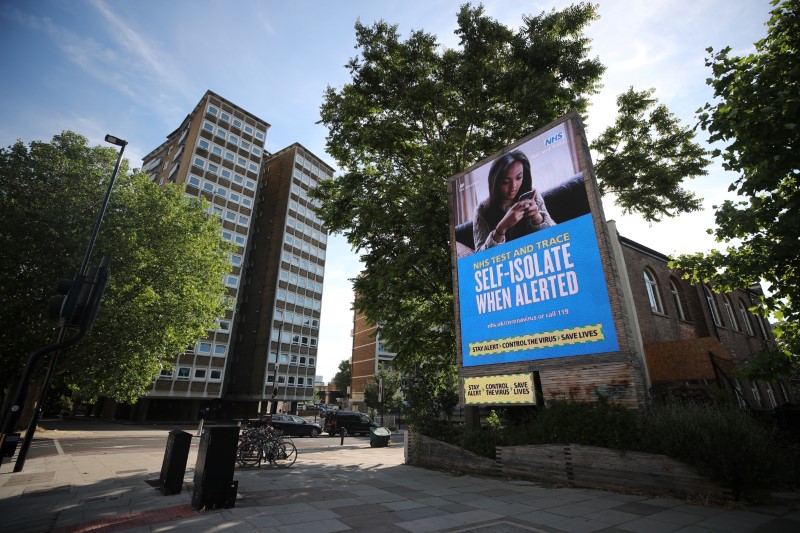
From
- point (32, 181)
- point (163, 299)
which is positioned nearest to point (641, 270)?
point (163, 299)

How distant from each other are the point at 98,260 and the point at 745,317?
40995 millimetres

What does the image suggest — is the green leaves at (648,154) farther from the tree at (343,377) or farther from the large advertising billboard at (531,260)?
the tree at (343,377)

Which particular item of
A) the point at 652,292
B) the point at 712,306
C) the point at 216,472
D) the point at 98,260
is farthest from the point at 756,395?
the point at 98,260

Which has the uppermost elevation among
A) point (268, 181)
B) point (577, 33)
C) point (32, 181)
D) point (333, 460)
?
point (268, 181)

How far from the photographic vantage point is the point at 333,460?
14.0 metres

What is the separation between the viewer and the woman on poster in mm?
12133

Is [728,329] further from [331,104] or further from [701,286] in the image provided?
[331,104]

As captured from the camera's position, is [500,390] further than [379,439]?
No

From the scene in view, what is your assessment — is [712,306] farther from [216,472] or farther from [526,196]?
[216,472]

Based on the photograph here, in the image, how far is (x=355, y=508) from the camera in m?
6.50

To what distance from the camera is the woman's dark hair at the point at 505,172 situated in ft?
41.8

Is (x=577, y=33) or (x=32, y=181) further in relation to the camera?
(x=32, y=181)

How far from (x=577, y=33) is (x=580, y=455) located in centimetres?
1672

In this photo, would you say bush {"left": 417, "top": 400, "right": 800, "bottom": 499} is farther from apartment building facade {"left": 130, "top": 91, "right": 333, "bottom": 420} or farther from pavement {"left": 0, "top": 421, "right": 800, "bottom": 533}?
apartment building facade {"left": 130, "top": 91, "right": 333, "bottom": 420}
